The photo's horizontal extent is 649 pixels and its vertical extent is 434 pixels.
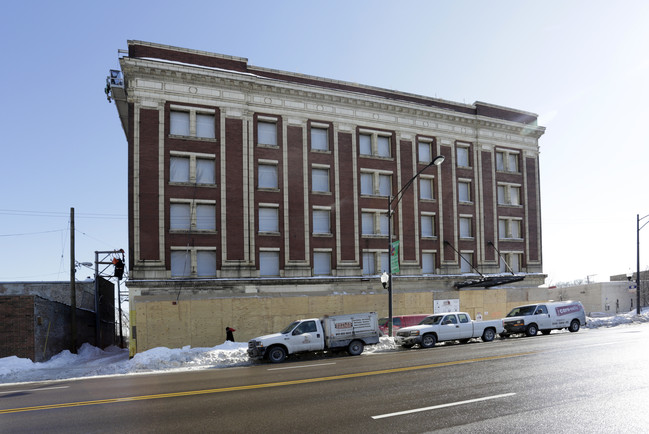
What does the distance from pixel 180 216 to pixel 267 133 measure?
8695mm

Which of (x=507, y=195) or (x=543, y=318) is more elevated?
(x=507, y=195)

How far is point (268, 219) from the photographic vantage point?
3388 centimetres

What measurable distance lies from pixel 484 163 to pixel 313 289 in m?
19.7

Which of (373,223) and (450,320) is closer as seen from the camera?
(450,320)

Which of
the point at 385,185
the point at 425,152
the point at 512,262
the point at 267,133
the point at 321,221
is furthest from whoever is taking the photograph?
the point at 512,262

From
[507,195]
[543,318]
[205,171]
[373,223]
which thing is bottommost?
[543,318]

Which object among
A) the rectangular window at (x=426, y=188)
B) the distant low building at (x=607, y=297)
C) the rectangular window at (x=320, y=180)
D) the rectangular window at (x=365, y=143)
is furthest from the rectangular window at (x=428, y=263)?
the distant low building at (x=607, y=297)

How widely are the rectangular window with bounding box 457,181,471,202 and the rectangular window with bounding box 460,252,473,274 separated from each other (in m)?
4.76

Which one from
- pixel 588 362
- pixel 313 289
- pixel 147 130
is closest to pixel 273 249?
pixel 313 289

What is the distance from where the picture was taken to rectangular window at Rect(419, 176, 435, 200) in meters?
39.4

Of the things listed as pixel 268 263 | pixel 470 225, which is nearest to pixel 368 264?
pixel 268 263

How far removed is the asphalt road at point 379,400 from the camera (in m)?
7.90

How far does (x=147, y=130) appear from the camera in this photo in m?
30.7

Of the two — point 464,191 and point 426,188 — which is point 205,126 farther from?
point 464,191
